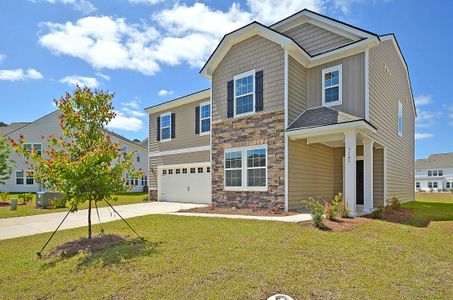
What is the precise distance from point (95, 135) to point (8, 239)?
3789 mm

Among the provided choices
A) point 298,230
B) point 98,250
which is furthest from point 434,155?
point 98,250

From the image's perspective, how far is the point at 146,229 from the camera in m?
8.43

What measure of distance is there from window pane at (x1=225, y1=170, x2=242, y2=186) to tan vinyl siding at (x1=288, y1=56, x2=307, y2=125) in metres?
3.15

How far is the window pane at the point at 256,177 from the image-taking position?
11.7 meters

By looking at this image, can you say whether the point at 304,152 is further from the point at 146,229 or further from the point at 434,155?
the point at 434,155

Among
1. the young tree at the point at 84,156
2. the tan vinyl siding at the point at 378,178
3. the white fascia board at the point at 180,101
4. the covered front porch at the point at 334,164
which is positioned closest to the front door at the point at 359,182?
the covered front porch at the point at 334,164

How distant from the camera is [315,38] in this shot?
13.0 meters

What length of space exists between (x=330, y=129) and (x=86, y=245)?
8.26 m

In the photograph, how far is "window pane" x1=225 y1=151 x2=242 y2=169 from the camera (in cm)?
1259

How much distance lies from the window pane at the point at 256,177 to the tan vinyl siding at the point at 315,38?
593cm

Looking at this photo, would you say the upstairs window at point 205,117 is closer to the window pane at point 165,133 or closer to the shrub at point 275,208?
the window pane at point 165,133

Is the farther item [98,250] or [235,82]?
[235,82]

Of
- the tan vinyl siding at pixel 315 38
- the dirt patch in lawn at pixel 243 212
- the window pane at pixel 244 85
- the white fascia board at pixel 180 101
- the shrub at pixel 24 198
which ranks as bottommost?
the shrub at pixel 24 198

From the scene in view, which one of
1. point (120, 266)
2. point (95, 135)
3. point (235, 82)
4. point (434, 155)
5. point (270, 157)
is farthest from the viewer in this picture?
point (434, 155)
